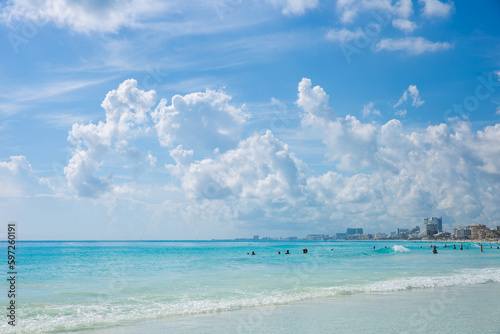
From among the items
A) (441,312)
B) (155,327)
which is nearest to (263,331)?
(155,327)

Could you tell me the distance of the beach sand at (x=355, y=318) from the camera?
1321 cm

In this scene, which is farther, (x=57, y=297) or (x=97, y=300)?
(x=57, y=297)

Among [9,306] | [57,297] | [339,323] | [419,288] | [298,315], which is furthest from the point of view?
[419,288]

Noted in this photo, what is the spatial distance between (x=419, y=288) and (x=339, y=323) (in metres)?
12.4

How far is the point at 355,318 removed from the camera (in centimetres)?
1485

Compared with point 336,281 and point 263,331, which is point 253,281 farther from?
A: point 263,331

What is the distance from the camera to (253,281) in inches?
1125

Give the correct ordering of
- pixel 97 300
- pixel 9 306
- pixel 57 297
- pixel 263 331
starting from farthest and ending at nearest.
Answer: pixel 57 297 < pixel 97 300 < pixel 9 306 < pixel 263 331

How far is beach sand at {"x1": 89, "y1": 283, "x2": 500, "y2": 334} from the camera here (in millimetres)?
13211

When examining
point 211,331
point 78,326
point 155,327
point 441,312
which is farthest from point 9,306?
point 441,312

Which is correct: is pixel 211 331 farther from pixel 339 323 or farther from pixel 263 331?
pixel 339 323

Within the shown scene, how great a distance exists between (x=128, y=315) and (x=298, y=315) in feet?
23.8

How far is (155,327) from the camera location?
46.1 ft

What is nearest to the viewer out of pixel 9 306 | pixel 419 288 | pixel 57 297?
pixel 9 306
